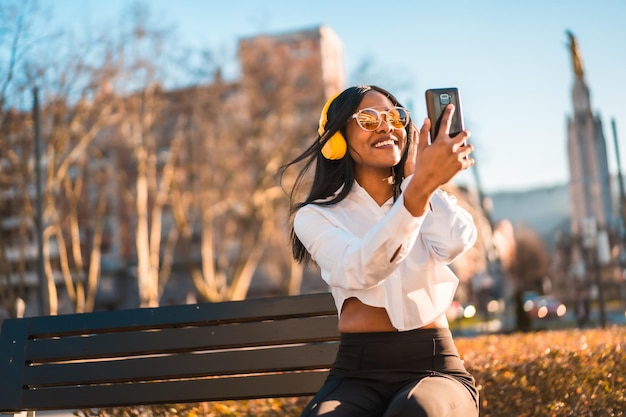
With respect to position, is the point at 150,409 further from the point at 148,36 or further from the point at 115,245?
the point at 115,245

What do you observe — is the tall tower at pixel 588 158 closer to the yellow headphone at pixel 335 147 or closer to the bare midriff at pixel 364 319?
the yellow headphone at pixel 335 147

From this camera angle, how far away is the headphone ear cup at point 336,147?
A: 3551mm

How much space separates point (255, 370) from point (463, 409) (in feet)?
4.96

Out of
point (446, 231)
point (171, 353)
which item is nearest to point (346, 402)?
point (446, 231)

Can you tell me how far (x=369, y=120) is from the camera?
3.45 metres

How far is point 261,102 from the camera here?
102 ft

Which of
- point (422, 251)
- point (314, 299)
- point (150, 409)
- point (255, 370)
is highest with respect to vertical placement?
point (422, 251)

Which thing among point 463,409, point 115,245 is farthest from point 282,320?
point 115,245

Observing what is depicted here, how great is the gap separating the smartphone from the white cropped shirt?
1.42 ft

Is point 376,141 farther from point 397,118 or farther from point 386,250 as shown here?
point 386,250

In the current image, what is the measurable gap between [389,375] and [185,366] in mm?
1534

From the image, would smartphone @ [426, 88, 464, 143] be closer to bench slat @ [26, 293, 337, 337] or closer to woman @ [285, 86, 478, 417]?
woman @ [285, 86, 478, 417]

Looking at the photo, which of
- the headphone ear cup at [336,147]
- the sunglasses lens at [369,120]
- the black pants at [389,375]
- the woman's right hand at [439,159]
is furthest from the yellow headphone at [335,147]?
the woman's right hand at [439,159]

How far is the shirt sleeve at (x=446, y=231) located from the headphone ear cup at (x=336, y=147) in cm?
42
